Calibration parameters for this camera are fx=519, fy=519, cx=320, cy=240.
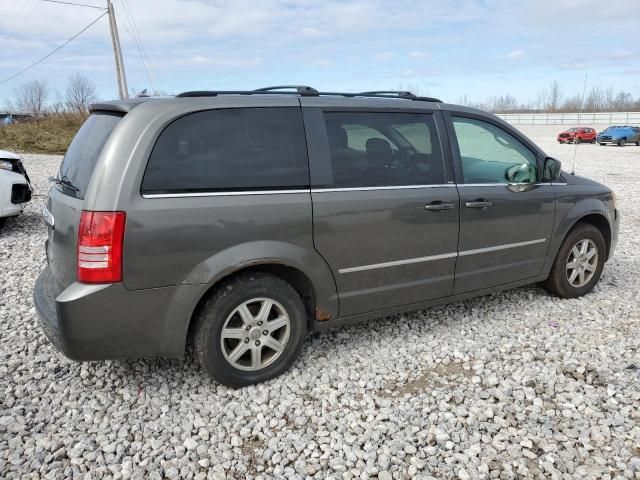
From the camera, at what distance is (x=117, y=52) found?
886 inches

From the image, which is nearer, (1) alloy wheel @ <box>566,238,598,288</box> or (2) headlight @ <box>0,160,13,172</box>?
(1) alloy wheel @ <box>566,238,598,288</box>

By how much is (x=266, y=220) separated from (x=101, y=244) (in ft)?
3.04

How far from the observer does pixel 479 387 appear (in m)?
3.39

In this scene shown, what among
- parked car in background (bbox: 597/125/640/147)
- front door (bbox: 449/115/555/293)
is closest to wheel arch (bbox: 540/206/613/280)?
front door (bbox: 449/115/555/293)

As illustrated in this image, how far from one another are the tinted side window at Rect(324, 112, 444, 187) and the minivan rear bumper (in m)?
1.29

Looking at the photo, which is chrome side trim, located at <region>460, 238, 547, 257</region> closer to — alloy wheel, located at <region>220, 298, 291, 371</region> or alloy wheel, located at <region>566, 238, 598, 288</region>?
alloy wheel, located at <region>566, 238, 598, 288</region>

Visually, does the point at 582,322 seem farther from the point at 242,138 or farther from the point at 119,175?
the point at 119,175

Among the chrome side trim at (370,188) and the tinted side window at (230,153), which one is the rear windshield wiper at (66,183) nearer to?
the tinted side window at (230,153)

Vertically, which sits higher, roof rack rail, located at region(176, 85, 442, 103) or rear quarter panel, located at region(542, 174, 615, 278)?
roof rack rail, located at region(176, 85, 442, 103)

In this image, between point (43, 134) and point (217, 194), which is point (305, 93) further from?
point (43, 134)

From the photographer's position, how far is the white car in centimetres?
721

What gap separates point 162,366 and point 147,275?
3.39ft

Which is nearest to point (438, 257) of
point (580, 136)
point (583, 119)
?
point (580, 136)

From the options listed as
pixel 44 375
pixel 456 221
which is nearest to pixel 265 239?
pixel 456 221
